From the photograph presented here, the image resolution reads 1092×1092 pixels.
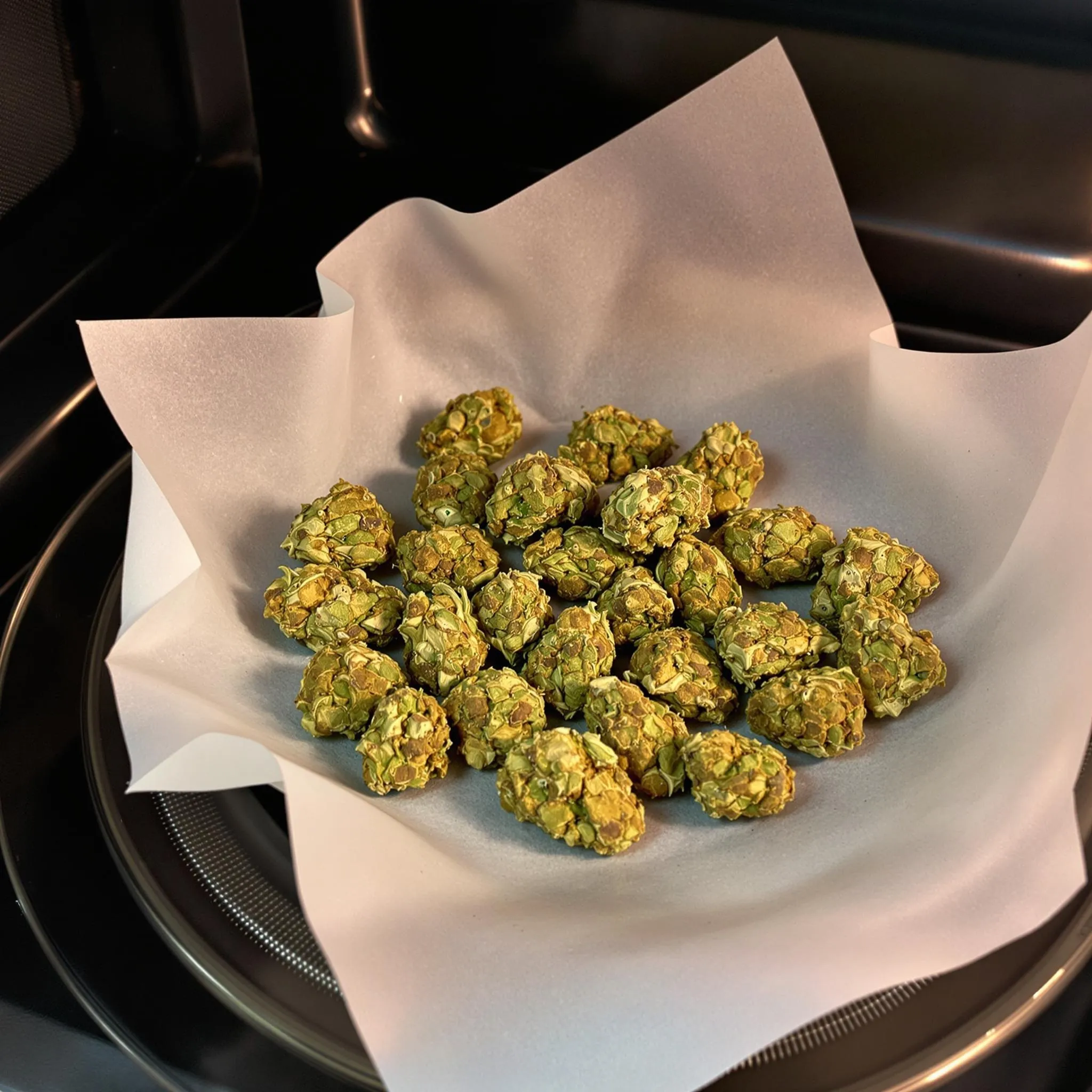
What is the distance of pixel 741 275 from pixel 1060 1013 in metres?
0.71

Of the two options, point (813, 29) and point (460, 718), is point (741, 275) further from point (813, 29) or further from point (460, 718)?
point (460, 718)

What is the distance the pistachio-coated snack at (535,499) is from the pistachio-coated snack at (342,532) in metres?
0.10

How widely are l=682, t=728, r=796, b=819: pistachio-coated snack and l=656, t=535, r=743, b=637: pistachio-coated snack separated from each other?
148 millimetres

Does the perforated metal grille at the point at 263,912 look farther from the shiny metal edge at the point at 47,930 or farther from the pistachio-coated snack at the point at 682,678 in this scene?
the pistachio-coated snack at the point at 682,678

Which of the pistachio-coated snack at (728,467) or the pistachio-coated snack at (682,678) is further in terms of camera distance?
the pistachio-coated snack at (728,467)

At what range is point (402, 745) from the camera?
0.90m

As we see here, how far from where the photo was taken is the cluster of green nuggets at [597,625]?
35.4 inches

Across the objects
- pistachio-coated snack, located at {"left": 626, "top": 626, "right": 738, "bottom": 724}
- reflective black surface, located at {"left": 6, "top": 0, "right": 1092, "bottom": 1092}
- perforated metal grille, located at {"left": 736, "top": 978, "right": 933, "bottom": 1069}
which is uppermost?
reflective black surface, located at {"left": 6, "top": 0, "right": 1092, "bottom": 1092}

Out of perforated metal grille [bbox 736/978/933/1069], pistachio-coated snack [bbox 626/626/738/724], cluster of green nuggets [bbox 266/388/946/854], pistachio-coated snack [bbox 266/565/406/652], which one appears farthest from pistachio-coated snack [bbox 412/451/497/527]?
perforated metal grille [bbox 736/978/933/1069]

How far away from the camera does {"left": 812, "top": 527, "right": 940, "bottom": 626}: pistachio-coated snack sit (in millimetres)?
1001

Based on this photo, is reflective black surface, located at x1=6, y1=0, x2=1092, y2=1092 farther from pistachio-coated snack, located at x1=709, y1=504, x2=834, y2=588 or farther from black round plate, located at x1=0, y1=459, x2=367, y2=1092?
pistachio-coated snack, located at x1=709, y1=504, x2=834, y2=588

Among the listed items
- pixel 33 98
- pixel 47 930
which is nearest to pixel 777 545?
pixel 47 930

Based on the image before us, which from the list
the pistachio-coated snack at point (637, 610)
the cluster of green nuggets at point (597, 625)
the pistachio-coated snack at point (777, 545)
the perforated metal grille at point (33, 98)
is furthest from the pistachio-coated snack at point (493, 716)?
the perforated metal grille at point (33, 98)

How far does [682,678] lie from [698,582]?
10 centimetres
